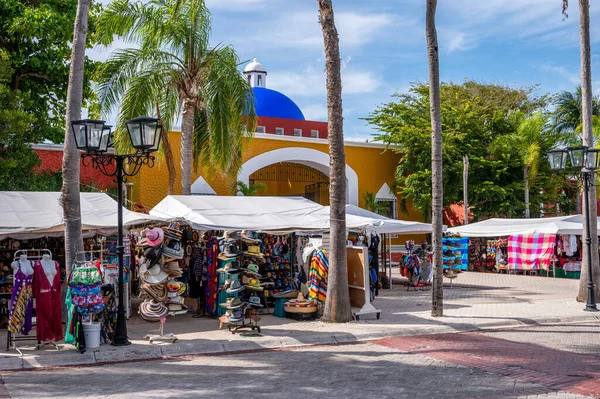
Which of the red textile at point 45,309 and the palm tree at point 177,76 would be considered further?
the palm tree at point 177,76

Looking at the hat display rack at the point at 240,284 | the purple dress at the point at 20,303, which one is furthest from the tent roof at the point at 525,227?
the purple dress at the point at 20,303

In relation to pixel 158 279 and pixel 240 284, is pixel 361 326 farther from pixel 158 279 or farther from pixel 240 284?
pixel 158 279

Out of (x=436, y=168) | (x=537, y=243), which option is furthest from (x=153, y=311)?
(x=537, y=243)

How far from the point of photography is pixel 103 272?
35.4ft

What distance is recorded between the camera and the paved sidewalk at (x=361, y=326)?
32.2ft

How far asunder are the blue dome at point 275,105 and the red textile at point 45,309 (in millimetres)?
27581

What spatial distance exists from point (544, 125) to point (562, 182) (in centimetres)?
342

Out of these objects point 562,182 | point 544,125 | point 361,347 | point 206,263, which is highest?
point 544,125

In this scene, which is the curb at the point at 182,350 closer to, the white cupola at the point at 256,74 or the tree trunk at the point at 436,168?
the tree trunk at the point at 436,168

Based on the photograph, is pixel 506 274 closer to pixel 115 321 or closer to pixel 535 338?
pixel 535 338

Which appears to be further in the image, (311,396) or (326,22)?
(326,22)

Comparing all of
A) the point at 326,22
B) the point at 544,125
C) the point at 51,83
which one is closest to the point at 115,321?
the point at 326,22

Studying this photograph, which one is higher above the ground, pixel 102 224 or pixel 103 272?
pixel 102 224

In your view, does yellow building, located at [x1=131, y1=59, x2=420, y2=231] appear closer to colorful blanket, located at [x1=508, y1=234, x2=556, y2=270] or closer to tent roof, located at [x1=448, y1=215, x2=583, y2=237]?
tent roof, located at [x1=448, y1=215, x2=583, y2=237]
